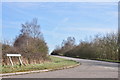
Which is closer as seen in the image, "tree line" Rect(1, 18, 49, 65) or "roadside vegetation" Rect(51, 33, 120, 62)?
"tree line" Rect(1, 18, 49, 65)

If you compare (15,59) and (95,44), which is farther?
(95,44)

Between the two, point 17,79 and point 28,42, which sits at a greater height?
point 28,42

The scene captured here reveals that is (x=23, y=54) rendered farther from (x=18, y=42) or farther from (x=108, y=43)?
(x=108, y=43)

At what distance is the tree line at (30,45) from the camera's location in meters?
22.0

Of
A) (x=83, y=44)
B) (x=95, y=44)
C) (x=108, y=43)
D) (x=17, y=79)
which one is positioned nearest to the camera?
(x=17, y=79)

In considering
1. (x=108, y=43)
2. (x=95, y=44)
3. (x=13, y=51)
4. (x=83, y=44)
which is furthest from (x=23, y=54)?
(x=83, y=44)

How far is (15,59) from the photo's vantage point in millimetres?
20047

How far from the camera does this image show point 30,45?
86.4ft

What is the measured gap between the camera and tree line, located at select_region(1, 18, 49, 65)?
72.1 feet

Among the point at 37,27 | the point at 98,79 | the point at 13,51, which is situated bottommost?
the point at 98,79

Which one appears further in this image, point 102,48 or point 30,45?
point 102,48

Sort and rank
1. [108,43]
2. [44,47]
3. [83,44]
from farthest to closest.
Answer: [83,44]
[108,43]
[44,47]

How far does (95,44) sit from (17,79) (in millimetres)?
35954

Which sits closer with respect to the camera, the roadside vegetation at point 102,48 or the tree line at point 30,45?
the tree line at point 30,45
